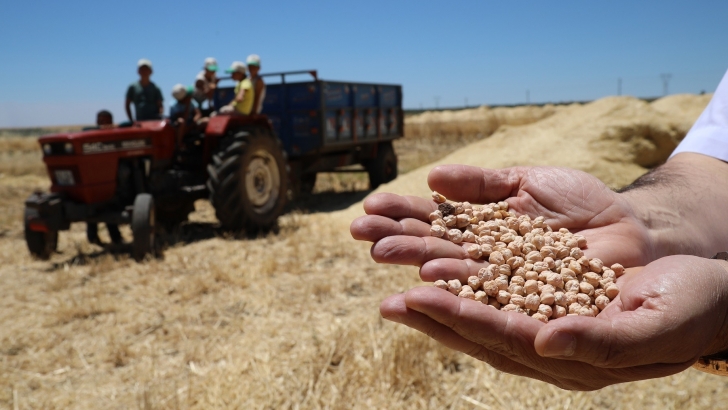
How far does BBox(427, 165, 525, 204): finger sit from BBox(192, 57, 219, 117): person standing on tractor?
541cm

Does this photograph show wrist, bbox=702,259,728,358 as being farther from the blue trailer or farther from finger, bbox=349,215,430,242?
the blue trailer

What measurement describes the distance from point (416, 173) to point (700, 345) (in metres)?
7.79

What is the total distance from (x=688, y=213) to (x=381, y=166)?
8.50 metres

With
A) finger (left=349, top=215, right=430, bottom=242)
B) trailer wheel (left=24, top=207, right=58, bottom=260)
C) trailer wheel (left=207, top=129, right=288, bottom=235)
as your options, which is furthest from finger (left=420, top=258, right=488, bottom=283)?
trailer wheel (left=24, top=207, right=58, bottom=260)

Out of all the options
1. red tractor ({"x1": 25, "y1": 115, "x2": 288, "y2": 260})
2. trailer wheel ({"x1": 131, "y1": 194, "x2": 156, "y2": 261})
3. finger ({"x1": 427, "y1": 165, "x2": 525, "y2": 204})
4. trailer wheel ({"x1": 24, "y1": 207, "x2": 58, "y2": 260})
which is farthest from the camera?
trailer wheel ({"x1": 24, "y1": 207, "x2": 58, "y2": 260})

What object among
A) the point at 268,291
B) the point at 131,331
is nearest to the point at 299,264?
the point at 268,291

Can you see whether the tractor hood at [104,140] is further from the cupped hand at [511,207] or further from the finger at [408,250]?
the finger at [408,250]

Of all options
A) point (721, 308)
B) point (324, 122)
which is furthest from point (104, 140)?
point (721, 308)

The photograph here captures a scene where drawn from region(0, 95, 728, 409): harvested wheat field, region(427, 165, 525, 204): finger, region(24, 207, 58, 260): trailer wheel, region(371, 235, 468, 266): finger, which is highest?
region(427, 165, 525, 204): finger

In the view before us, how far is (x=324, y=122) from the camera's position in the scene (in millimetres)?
8562

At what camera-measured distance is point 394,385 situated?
313 centimetres

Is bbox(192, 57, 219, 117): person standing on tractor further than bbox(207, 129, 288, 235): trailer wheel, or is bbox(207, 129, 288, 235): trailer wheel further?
bbox(192, 57, 219, 117): person standing on tractor

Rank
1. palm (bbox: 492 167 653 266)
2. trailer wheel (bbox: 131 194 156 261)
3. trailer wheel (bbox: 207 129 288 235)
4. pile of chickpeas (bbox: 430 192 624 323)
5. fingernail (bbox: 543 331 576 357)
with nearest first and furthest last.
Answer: fingernail (bbox: 543 331 576 357) < pile of chickpeas (bbox: 430 192 624 323) < palm (bbox: 492 167 653 266) < trailer wheel (bbox: 131 194 156 261) < trailer wheel (bbox: 207 129 288 235)

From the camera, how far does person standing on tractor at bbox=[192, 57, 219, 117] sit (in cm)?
716
